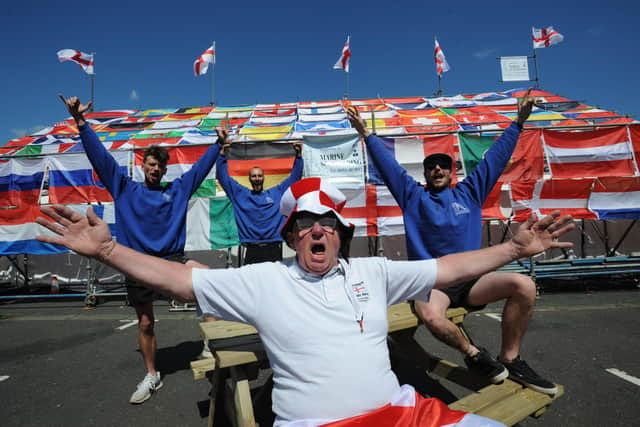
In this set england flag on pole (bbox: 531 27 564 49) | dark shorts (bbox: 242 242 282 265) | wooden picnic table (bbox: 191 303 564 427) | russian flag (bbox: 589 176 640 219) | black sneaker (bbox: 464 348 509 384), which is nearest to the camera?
wooden picnic table (bbox: 191 303 564 427)

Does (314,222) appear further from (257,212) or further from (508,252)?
(257,212)

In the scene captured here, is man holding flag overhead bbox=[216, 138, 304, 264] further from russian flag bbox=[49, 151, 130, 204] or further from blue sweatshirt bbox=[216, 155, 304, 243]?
russian flag bbox=[49, 151, 130, 204]

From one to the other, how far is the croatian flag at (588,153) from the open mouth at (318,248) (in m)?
6.80

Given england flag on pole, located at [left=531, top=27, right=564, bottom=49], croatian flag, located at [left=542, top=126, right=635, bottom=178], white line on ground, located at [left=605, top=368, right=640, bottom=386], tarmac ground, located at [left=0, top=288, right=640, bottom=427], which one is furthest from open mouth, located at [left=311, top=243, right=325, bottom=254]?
england flag on pole, located at [left=531, top=27, right=564, bottom=49]

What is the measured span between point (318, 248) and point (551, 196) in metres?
6.63

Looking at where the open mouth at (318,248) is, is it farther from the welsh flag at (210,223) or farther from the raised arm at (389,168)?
the welsh flag at (210,223)

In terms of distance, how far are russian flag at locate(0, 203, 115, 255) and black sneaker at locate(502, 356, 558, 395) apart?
22.5 feet

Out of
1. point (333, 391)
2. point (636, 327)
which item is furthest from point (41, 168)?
point (636, 327)

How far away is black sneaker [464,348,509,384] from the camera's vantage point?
2.28m

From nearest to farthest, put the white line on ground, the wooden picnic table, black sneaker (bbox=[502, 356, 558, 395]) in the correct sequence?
the wooden picnic table, black sneaker (bbox=[502, 356, 558, 395]), the white line on ground

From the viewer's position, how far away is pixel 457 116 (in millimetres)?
13383

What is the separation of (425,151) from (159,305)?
6057 mm

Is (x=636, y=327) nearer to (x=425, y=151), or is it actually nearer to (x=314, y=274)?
(x=425, y=151)

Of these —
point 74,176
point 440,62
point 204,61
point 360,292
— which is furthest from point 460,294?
point 440,62
